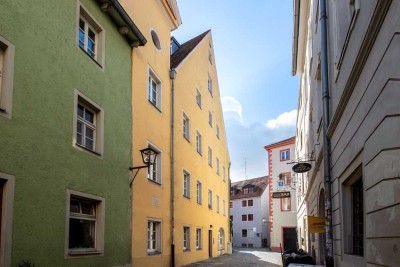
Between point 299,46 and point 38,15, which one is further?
point 299,46

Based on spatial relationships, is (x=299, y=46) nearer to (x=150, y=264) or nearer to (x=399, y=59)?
(x=150, y=264)

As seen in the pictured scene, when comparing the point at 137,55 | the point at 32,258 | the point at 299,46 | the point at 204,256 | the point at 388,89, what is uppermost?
the point at 299,46

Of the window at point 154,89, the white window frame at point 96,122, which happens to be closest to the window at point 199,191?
the window at point 154,89

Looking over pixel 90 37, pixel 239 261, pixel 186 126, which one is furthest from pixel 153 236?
pixel 239 261

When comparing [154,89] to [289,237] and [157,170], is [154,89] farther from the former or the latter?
[289,237]

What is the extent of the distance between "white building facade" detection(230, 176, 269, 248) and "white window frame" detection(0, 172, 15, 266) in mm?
51360

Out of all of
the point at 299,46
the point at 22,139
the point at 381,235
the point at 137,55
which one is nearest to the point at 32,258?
the point at 22,139

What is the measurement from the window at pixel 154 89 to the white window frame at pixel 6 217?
9.12 metres

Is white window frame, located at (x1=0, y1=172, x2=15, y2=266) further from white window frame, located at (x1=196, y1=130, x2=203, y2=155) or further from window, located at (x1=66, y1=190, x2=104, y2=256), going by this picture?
white window frame, located at (x1=196, y1=130, x2=203, y2=155)

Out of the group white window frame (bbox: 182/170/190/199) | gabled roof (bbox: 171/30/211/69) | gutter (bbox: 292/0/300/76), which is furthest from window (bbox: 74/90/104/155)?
gutter (bbox: 292/0/300/76)

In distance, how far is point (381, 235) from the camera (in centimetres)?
513

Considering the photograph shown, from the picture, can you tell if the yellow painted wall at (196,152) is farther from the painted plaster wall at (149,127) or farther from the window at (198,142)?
the painted plaster wall at (149,127)

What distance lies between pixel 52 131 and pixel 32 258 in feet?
8.43

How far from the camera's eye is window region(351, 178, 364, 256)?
7.84 metres
